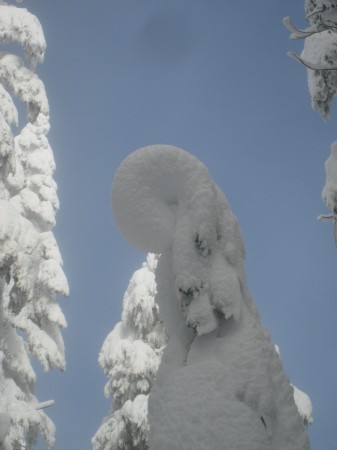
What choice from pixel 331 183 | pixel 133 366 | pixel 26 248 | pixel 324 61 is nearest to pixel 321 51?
pixel 324 61

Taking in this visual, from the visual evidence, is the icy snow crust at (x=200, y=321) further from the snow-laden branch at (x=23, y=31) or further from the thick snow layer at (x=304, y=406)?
the thick snow layer at (x=304, y=406)

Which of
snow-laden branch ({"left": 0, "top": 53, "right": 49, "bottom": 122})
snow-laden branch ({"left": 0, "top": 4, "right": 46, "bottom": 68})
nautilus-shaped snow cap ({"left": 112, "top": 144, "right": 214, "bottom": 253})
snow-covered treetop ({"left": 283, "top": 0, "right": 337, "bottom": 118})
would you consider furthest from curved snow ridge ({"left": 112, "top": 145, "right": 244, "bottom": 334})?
snow-laden branch ({"left": 0, "top": 4, "right": 46, "bottom": 68})

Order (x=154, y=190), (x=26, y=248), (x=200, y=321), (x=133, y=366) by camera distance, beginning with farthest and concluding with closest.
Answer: (x=133, y=366) < (x=26, y=248) < (x=154, y=190) < (x=200, y=321)

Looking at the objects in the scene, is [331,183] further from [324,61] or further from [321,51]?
[321,51]

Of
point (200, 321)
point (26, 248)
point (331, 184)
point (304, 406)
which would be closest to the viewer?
point (200, 321)

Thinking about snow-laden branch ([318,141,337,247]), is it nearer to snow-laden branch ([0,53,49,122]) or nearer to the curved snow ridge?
the curved snow ridge

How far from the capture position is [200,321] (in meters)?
4.18

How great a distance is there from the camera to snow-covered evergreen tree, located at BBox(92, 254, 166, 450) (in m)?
11.6

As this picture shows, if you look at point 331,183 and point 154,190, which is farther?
point 331,183

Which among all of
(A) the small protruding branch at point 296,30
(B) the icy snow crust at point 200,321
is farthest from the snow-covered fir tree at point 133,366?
(A) the small protruding branch at point 296,30

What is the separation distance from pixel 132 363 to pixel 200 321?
28.7 ft

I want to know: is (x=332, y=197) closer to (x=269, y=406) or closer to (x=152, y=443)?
(x=269, y=406)

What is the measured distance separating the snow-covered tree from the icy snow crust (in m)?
2.13

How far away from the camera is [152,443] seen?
393 centimetres
